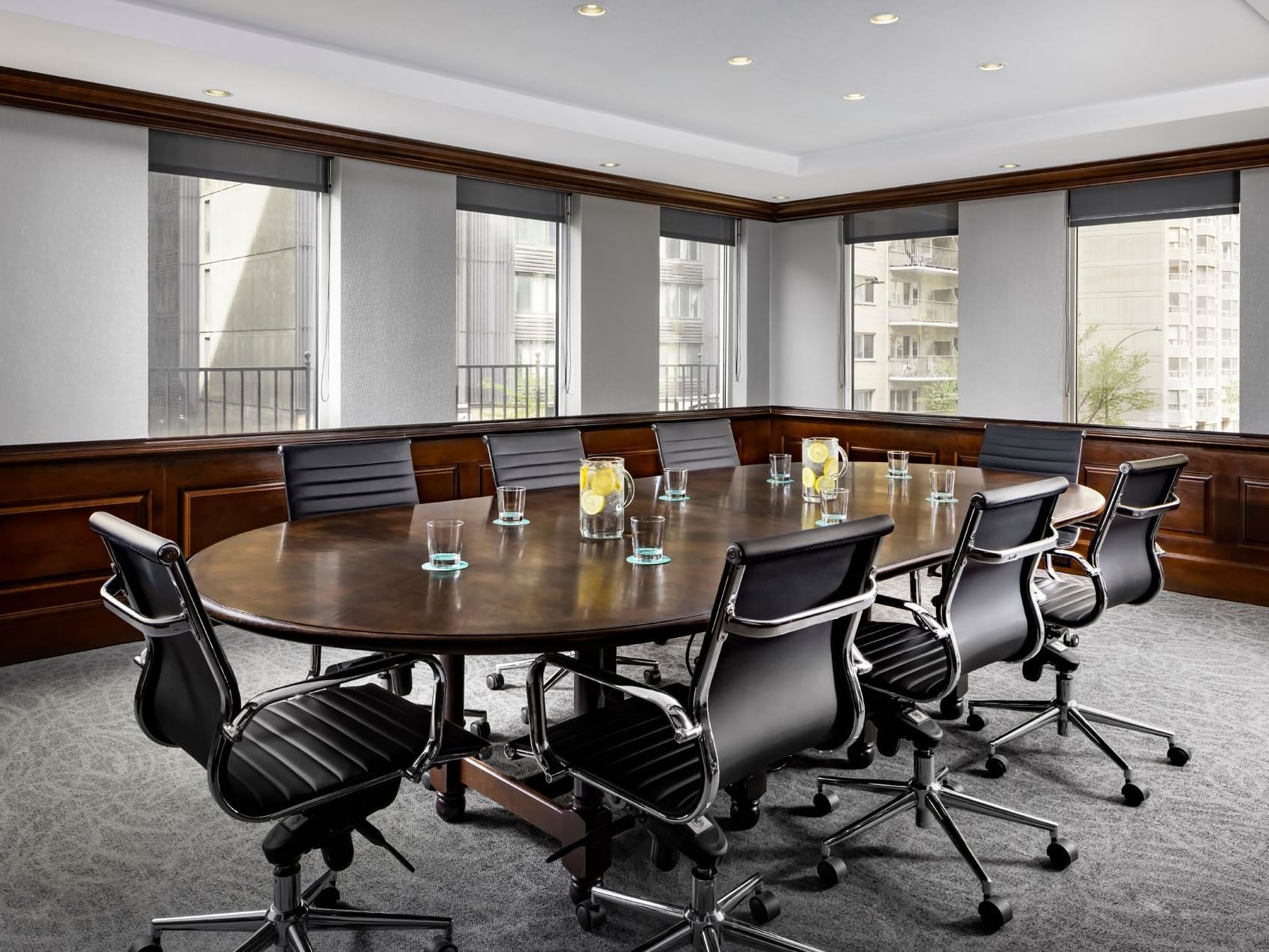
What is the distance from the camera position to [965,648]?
92.1 inches

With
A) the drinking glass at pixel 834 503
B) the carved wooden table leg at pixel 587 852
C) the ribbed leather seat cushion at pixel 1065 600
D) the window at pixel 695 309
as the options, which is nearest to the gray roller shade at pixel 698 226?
the window at pixel 695 309

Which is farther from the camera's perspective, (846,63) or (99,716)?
(846,63)

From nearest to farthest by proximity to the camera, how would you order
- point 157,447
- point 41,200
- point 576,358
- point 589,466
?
point 589,466 → point 41,200 → point 157,447 → point 576,358

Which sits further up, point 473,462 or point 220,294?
point 220,294

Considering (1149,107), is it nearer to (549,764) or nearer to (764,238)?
(764,238)

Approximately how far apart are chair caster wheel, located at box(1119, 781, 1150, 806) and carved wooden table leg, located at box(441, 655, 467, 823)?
1.83m

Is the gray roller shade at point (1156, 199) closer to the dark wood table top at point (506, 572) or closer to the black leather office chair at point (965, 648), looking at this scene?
the dark wood table top at point (506, 572)

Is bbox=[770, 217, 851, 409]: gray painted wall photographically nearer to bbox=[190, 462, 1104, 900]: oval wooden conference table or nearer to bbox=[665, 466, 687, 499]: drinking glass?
bbox=[190, 462, 1104, 900]: oval wooden conference table

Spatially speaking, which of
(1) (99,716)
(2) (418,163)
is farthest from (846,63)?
(1) (99,716)

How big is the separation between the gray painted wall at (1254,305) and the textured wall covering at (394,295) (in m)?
4.19

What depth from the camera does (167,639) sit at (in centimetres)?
179

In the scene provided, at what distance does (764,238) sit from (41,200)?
4751 mm

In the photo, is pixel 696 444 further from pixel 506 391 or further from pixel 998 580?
pixel 998 580

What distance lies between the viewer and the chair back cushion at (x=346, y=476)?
3215 mm
